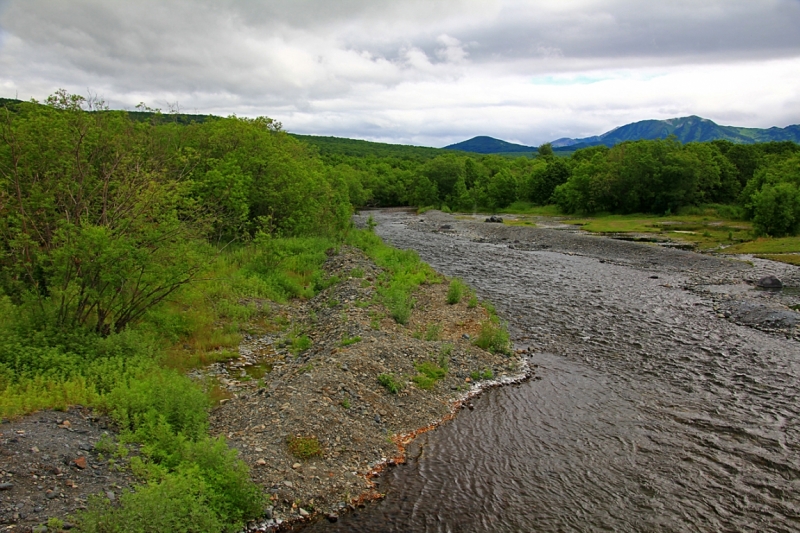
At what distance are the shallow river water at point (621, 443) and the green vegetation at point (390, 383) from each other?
1.98m

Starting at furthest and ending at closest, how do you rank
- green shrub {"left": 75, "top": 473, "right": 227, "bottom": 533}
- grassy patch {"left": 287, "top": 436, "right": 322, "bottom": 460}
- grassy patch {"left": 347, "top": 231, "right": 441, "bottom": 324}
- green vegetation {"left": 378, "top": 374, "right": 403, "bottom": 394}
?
grassy patch {"left": 347, "top": 231, "right": 441, "bottom": 324} < green vegetation {"left": 378, "top": 374, "right": 403, "bottom": 394} < grassy patch {"left": 287, "top": 436, "right": 322, "bottom": 460} < green shrub {"left": 75, "top": 473, "right": 227, "bottom": 533}

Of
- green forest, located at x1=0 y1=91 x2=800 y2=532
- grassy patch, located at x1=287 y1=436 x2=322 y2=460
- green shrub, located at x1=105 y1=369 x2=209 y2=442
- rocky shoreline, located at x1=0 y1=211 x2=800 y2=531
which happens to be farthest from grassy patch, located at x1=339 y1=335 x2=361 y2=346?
green shrub, located at x1=105 y1=369 x2=209 y2=442

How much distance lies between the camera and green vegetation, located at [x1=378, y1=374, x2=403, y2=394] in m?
15.8

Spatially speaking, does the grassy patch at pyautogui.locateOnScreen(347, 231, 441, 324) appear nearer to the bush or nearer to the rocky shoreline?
the rocky shoreline

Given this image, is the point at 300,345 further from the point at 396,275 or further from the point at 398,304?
the point at 396,275

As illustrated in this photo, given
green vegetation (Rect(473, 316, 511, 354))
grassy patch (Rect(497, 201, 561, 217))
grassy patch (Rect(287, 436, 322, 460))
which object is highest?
grassy patch (Rect(287, 436, 322, 460))

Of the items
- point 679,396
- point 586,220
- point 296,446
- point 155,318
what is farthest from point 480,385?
point 586,220

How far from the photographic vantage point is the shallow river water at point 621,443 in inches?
428

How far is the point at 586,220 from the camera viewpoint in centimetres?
9050

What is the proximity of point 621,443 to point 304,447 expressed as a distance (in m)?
8.53

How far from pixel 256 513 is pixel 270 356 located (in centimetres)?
973

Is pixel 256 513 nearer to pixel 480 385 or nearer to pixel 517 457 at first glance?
pixel 517 457

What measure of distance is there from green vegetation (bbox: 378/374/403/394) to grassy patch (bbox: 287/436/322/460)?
3.78 meters

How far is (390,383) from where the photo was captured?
15.9 m
